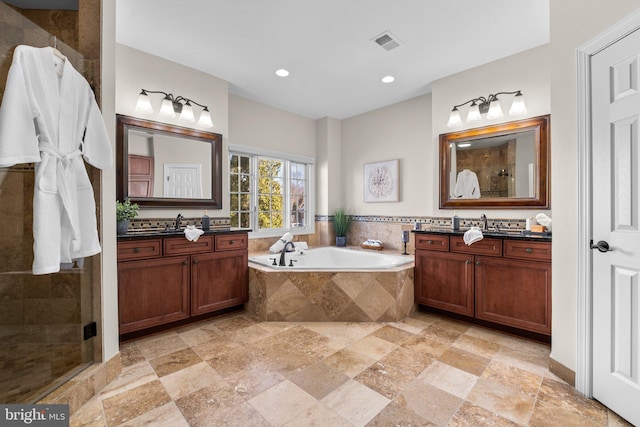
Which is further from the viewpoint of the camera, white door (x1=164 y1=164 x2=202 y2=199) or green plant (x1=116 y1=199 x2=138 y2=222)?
white door (x1=164 y1=164 x2=202 y2=199)

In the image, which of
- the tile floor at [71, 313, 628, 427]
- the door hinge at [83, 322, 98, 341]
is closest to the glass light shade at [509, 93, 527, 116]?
the tile floor at [71, 313, 628, 427]

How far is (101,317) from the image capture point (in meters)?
1.81

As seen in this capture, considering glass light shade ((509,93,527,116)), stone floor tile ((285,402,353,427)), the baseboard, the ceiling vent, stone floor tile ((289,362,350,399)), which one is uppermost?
the ceiling vent

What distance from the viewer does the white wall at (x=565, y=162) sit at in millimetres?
1767

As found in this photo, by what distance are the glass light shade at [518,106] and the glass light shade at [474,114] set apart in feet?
1.03

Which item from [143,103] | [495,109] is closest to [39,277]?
[143,103]

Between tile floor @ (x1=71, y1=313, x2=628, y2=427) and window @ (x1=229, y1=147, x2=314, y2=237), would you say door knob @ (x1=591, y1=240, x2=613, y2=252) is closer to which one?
tile floor @ (x1=71, y1=313, x2=628, y2=427)

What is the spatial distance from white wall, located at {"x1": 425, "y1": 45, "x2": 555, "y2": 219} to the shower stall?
3220mm

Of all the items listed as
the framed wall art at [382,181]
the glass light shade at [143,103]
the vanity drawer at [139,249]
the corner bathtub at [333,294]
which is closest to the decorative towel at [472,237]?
the corner bathtub at [333,294]

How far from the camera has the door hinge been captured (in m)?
1.78

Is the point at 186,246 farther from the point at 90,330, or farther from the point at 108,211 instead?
the point at 90,330

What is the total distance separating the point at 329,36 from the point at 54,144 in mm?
2175

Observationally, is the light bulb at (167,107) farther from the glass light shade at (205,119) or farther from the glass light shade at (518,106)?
the glass light shade at (518,106)

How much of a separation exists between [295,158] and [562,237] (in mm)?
3435
